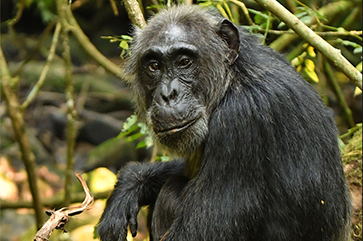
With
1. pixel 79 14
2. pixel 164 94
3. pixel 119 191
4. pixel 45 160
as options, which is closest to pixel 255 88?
pixel 164 94

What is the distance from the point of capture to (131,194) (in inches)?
203

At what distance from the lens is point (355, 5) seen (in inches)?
305

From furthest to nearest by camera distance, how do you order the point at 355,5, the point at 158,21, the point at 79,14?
the point at 79,14
the point at 355,5
the point at 158,21

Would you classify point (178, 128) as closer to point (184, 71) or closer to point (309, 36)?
point (184, 71)

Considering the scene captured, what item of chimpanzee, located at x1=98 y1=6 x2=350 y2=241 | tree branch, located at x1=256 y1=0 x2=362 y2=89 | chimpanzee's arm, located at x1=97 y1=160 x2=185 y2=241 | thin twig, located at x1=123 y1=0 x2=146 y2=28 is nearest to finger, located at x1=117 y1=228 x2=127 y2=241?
chimpanzee's arm, located at x1=97 y1=160 x2=185 y2=241

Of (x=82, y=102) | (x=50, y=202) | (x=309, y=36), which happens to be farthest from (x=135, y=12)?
(x=82, y=102)

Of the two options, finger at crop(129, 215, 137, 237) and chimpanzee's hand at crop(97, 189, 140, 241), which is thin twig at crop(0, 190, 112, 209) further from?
finger at crop(129, 215, 137, 237)

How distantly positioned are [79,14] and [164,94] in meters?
14.0

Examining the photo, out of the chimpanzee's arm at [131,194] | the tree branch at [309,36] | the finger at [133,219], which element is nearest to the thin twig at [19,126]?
the chimpanzee's arm at [131,194]

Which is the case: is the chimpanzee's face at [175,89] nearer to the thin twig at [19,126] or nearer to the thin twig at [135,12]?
the thin twig at [135,12]

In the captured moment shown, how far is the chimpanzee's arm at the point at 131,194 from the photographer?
15.9 feet

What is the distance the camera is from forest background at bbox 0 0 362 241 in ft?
21.8

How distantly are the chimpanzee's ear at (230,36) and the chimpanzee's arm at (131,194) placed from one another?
1.62m

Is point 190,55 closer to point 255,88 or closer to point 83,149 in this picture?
point 255,88
